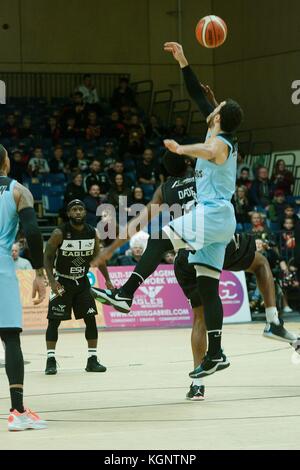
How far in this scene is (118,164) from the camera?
2208 cm

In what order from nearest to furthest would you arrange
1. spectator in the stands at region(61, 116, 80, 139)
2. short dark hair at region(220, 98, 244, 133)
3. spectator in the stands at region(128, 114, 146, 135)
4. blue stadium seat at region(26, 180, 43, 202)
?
1. short dark hair at region(220, 98, 244, 133)
2. blue stadium seat at region(26, 180, 43, 202)
3. spectator in the stands at region(61, 116, 80, 139)
4. spectator in the stands at region(128, 114, 146, 135)

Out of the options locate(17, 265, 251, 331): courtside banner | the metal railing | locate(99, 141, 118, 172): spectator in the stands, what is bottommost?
locate(17, 265, 251, 331): courtside banner

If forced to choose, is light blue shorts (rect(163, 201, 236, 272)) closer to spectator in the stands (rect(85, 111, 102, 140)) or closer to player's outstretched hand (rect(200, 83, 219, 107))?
player's outstretched hand (rect(200, 83, 219, 107))

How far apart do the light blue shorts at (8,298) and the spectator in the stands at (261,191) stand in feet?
51.1

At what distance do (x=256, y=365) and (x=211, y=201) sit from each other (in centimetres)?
399

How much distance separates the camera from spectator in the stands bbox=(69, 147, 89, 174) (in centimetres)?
2273

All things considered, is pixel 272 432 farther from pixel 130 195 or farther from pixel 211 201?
pixel 130 195

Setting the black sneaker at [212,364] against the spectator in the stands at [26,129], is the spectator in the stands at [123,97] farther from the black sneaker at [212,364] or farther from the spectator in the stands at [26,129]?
the black sneaker at [212,364]

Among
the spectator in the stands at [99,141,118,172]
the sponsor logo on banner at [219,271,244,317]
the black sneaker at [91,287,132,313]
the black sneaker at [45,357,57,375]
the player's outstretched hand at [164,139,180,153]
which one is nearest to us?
the player's outstretched hand at [164,139,180,153]

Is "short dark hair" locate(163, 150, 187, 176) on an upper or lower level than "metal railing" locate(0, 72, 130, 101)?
lower

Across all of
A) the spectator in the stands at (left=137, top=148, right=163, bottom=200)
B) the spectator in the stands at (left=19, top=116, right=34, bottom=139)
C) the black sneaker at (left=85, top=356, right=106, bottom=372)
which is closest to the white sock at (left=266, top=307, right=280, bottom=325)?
the black sneaker at (left=85, top=356, right=106, bottom=372)

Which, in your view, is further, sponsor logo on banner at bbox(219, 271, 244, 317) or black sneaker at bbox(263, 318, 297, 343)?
sponsor logo on banner at bbox(219, 271, 244, 317)

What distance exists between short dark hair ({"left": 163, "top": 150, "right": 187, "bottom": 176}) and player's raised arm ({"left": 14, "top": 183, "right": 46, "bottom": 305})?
238 centimetres
